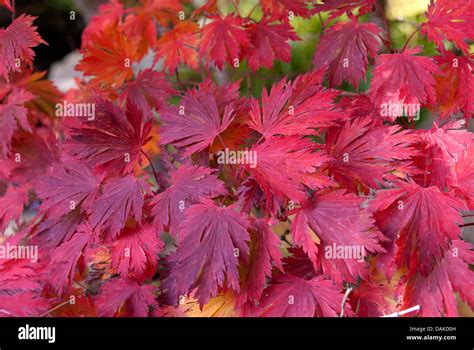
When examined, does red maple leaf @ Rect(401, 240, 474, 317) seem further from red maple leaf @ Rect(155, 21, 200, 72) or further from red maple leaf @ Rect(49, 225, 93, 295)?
red maple leaf @ Rect(155, 21, 200, 72)

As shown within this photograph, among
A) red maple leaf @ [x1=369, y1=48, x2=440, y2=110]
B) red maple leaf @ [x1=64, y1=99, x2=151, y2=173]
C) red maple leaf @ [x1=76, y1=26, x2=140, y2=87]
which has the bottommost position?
red maple leaf @ [x1=64, y1=99, x2=151, y2=173]

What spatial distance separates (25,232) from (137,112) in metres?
0.31

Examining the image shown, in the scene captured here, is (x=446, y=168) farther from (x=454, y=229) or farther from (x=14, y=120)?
(x=14, y=120)

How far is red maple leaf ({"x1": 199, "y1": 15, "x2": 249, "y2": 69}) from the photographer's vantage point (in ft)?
3.27

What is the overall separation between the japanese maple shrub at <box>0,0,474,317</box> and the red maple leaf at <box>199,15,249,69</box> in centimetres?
11

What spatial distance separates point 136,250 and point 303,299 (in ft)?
0.84

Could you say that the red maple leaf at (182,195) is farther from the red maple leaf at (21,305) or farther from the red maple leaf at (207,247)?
the red maple leaf at (21,305)

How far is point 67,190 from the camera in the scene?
0.79 m

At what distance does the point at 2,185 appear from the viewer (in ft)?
3.95

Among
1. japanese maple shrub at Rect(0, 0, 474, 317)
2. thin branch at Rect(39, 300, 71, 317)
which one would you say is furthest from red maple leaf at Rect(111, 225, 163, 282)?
thin branch at Rect(39, 300, 71, 317)

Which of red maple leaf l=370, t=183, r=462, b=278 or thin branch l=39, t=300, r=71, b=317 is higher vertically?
red maple leaf l=370, t=183, r=462, b=278

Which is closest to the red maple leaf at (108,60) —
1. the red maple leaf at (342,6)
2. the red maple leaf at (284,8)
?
the red maple leaf at (284,8)

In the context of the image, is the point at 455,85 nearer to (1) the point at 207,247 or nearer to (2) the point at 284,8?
(2) the point at 284,8

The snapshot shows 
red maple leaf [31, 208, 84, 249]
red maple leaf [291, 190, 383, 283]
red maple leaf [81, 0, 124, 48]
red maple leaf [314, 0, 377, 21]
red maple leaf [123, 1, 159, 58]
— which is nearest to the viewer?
red maple leaf [291, 190, 383, 283]
